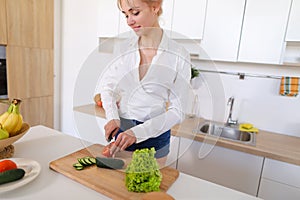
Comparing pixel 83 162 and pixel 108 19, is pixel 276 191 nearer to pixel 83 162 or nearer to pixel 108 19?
pixel 83 162

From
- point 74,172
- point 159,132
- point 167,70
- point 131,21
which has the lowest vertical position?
point 74,172

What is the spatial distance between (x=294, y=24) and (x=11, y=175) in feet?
5.00

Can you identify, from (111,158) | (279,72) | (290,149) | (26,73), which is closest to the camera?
(111,158)

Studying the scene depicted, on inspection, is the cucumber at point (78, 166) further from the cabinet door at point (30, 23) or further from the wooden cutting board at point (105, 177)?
the cabinet door at point (30, 23)

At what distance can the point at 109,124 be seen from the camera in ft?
2.36

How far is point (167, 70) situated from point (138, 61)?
0.34 feet

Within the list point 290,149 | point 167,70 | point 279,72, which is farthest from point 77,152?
point 279,72

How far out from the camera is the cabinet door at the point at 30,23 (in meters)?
1.78

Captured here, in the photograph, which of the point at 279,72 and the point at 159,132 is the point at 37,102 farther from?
the point at 279,72

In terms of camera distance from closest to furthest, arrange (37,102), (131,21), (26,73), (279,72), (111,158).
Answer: (131,21) < (111,158) < (279,72) < (26,73) < (37,102)

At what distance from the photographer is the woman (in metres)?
0.65

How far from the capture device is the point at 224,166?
128 centimetres

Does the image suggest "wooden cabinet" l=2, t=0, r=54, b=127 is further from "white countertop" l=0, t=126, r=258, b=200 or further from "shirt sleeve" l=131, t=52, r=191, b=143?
"shirt sleeve" l=131, t=52, r=191, b=143

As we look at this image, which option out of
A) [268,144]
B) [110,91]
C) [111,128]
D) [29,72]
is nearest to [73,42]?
[29,72]
